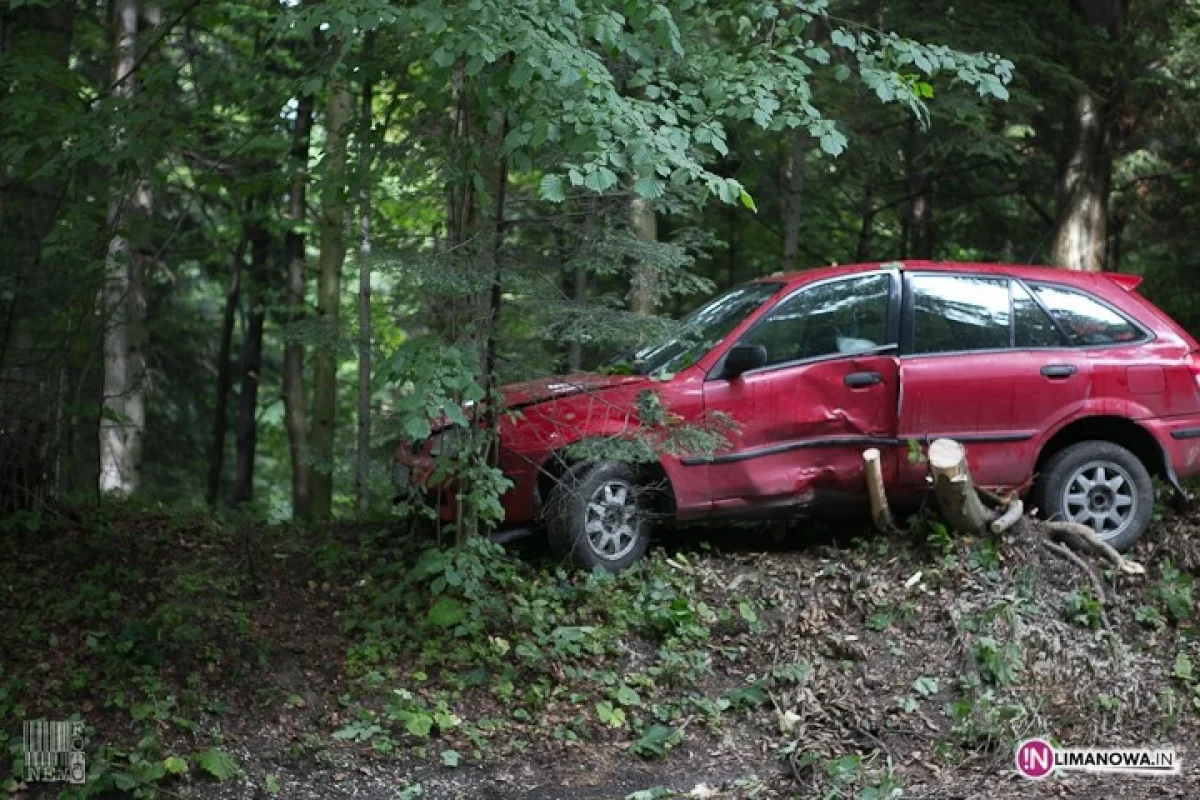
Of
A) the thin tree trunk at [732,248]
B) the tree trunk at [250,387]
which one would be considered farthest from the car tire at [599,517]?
the tree trunk at [250,387]

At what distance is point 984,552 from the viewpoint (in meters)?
8.67

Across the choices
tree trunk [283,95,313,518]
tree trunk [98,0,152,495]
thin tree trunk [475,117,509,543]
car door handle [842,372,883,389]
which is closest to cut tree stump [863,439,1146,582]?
car door handle [842,372,883,389]

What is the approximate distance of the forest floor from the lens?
6832 millimetres

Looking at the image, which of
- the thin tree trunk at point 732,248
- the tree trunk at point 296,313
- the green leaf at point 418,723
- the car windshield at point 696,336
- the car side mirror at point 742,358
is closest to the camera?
the green leaf at point 418,723

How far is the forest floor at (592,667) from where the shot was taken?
269 inches

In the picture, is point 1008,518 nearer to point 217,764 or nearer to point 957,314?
point 957,314

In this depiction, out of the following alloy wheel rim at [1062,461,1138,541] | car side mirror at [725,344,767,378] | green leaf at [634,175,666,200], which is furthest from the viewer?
alloy wheel rim at [1062,461,1138,541]

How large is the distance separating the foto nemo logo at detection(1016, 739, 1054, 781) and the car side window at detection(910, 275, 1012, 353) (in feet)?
9.38

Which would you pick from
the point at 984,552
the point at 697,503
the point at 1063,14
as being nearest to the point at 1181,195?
the point at 1063,14

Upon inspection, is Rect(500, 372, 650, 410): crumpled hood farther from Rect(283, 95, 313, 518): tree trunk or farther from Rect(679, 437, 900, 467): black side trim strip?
Rect(283, 95, 313, 518): tree trunk

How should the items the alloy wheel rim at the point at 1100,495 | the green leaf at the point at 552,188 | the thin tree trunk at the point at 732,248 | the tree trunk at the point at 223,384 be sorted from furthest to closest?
the tree trunk at the point at 223,384 → the thin tree trunk at the point at 732,248 → the alloy wheel rim at the point at 1100,495 → the green leaf at the point at 552,188

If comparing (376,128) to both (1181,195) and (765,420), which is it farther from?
(1181,195)

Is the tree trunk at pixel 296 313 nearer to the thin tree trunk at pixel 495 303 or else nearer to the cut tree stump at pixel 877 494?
the thin tree trunk at pixel 495 303

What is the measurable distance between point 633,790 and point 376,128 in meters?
4.21
